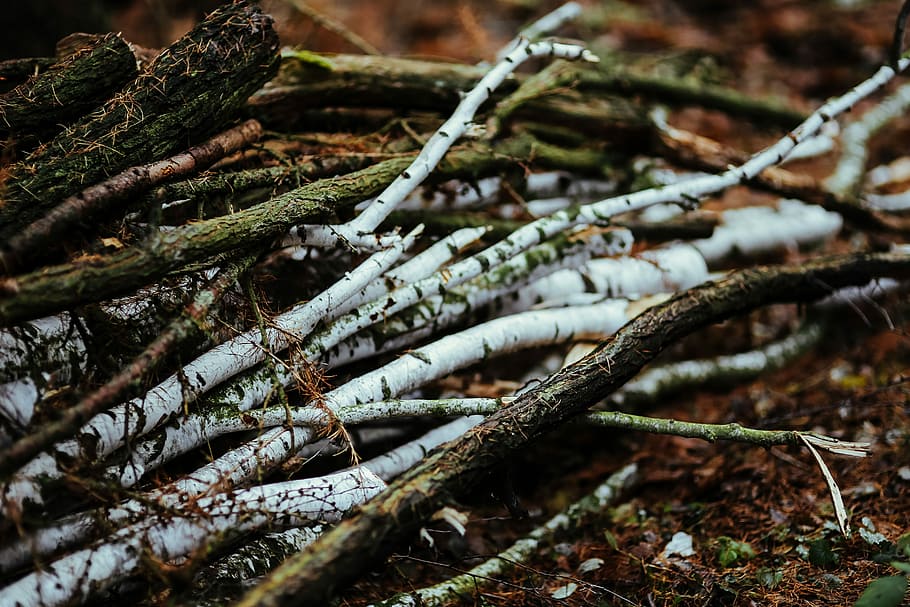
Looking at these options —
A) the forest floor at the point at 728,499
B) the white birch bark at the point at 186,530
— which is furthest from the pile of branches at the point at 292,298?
the forest floor at the point at 728,499

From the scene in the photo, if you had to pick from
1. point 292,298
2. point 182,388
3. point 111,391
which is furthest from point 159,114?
point 111,391

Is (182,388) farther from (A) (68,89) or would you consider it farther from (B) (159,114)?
(A) (68,89)

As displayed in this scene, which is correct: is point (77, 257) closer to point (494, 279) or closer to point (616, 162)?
point (494, 279)

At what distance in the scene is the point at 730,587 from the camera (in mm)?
2842

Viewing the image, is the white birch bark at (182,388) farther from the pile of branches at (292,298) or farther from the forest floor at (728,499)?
the forest floor at (728,499)

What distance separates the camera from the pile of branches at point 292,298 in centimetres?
239

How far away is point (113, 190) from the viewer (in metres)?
2.73

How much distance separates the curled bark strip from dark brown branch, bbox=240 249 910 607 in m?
1.46

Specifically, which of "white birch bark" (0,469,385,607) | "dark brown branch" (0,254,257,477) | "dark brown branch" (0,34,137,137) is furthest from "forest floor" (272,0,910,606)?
"dark brown branch" (0,34,137,137)

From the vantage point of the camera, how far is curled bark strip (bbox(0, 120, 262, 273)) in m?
2.37

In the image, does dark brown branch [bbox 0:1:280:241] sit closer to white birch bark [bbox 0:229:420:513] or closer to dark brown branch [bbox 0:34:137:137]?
dark brown branch [bbox 0:34:137:137]

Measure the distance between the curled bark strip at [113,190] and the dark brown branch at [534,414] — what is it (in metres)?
1.46

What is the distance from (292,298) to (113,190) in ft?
3.33

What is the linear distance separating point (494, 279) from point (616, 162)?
1683 mm
